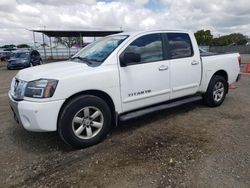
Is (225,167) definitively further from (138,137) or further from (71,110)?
(71,110)

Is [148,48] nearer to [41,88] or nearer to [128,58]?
[128,58]

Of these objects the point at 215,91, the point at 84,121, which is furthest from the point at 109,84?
the point at 215,91

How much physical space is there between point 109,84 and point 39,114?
45.2 inches

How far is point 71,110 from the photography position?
11.6 ft

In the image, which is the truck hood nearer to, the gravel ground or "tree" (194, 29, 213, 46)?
the gravel ground

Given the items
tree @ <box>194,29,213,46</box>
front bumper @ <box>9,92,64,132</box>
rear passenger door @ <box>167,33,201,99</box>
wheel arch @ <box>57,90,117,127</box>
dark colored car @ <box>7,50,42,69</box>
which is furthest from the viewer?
tree @ <box>194,29,213,46</box>

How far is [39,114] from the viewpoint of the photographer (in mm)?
3336

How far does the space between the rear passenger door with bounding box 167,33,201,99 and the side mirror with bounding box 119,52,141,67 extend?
3.11ft

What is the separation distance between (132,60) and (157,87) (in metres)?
0.80

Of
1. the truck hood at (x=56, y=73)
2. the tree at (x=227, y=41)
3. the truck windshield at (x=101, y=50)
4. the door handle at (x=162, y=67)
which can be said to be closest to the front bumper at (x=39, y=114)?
the truck hood at (x=56, y=73)

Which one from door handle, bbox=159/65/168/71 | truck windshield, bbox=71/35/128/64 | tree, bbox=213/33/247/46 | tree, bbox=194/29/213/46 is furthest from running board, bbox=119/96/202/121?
tree, bbox=213/33/247/46

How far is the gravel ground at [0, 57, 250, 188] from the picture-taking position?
9.55 feet

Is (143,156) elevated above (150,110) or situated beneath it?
situated beneath

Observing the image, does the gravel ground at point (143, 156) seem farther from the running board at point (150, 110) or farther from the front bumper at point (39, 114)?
the front bumper at point (39, 114)
